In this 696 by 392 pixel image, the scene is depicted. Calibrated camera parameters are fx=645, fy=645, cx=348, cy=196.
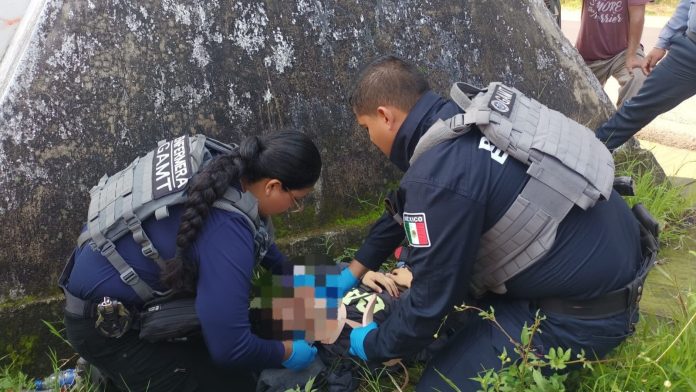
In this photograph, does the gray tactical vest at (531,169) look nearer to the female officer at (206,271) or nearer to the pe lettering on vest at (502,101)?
the pe lettering on vest at (502,101)

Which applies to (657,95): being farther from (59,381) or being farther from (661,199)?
(59,381)

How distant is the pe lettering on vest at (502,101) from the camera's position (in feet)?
6.79

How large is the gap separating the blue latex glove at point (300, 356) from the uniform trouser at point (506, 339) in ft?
1.43

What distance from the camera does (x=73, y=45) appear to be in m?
2.63

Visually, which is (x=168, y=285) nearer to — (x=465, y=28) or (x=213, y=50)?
(x=213, y=50)

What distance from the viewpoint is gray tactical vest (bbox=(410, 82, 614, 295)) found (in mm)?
1997

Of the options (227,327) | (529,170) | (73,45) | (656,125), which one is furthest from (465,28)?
(656,125)

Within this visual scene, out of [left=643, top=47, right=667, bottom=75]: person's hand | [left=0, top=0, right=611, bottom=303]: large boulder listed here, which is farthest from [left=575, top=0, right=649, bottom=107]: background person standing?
[left=0, top=0, right=611, bottom=303]: large boulder

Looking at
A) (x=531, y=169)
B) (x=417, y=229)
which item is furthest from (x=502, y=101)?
(x=417, y=229)

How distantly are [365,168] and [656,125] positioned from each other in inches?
164

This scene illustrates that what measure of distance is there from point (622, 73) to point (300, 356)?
374 centimetres

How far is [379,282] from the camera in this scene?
8.91 feet

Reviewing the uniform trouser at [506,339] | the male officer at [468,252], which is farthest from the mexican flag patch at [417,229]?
the uniform trouser at [506,339]

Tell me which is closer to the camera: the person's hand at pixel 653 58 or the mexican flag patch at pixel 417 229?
the mexican flag patch at pixel 417 229
